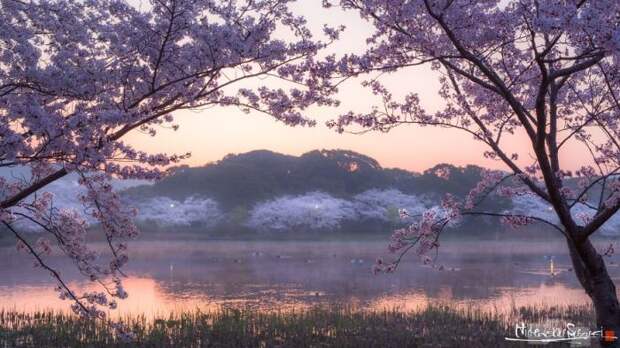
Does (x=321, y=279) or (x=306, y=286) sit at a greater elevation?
(x=321, y=279)

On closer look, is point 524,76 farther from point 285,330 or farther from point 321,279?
point 321,279

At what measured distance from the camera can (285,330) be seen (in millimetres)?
12891

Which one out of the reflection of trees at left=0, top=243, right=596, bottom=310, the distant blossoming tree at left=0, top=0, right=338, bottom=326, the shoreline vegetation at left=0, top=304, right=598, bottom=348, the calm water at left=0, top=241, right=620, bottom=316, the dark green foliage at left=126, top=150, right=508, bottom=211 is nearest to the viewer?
the distant blossoming tree at left=0, top=0, right=338, bottom=326

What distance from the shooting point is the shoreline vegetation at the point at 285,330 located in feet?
37.6

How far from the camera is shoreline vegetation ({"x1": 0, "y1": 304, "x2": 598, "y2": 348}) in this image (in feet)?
37.6

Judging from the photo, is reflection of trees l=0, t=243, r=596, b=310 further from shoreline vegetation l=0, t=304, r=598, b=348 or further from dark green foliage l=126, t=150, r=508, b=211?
dark green foliage l=126, t=150, r=508, b=211

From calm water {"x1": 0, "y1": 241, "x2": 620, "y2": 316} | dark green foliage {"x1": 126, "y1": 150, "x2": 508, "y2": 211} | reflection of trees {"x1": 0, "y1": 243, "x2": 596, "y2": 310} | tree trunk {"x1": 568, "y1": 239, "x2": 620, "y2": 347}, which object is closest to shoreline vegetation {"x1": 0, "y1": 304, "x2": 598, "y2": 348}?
tree trunk {"x1": 568, "y1": 239, "x2": 620, "y2": 347}

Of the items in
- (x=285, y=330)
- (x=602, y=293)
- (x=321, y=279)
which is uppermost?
(x=602, y=293)

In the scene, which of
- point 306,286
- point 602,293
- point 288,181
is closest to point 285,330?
point 602,293

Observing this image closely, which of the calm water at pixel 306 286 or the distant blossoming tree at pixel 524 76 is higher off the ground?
the distant blossoming tree at pixel 524 76

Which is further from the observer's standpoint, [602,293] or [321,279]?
[321,279]

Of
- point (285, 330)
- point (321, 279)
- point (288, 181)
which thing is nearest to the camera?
point (285, 330)

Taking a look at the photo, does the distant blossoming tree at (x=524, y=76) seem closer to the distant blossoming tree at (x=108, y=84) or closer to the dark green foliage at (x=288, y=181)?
the distant blossoming tree at (x=108, y=84)

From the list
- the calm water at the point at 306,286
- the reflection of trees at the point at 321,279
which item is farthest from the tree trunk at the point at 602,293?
the reflection of trees at the point at 321,279
